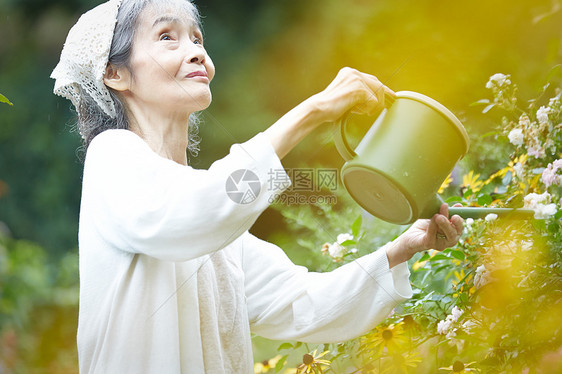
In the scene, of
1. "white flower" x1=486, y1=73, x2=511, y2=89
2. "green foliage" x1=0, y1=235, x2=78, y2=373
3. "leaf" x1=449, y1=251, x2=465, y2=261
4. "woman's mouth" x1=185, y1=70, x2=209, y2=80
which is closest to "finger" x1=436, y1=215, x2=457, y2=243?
"leaf" x1=449, y1=251, x2=465, y2=261

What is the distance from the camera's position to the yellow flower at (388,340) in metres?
1.19

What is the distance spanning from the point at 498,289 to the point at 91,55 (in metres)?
0.78

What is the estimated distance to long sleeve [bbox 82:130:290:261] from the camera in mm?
806

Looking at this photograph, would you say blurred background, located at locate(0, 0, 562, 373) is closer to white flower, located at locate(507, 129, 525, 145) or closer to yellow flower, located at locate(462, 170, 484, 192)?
white flower, located at locate(507, 129, 525, 145)

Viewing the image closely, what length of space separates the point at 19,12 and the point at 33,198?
108cm

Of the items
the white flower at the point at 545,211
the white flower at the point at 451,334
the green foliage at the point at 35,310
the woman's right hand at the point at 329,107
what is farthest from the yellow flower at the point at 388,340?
the green foliage at the point at 35,310

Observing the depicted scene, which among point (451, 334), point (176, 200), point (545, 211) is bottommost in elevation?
point (451, 334)

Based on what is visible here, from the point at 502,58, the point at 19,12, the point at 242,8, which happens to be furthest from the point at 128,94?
the point at 19,12

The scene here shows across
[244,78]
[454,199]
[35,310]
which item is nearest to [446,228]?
[454,199]

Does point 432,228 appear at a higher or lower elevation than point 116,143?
lower

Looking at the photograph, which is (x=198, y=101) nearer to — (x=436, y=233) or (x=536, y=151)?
(x=436, y=233)

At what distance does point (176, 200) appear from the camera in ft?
2.70

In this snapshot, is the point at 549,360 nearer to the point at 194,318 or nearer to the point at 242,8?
the point at 194,318

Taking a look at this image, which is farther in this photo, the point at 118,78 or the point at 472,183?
the point at 472,183
